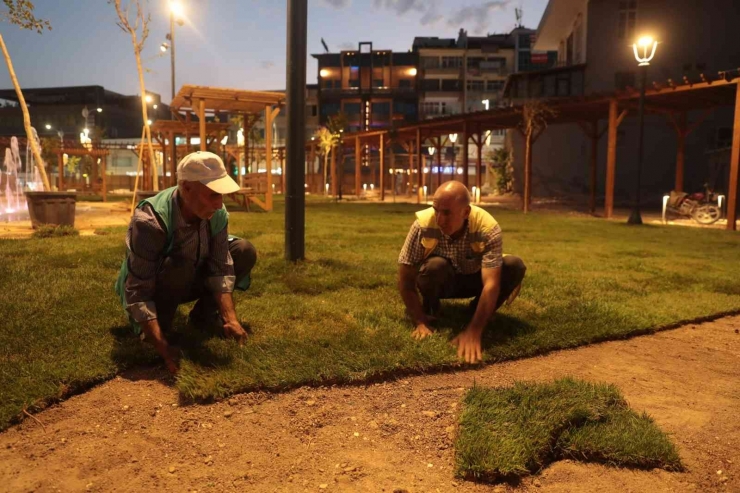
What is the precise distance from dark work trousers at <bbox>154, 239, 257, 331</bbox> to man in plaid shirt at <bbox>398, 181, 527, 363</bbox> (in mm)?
1188

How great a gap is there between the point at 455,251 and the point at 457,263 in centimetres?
11

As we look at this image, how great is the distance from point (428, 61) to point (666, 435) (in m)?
56.3

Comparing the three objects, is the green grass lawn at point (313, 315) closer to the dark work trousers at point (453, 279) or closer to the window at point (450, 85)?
the dark work trousers at point (453, 279)

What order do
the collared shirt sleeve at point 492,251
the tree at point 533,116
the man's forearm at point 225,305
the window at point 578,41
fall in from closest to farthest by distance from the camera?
the man's forearm at point 225,305, the collared shirt sleeve at point 492,251, the tree at point 533,116, the window at point 578,41

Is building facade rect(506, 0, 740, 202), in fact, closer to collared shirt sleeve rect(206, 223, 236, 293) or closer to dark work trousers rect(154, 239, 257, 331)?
dark work trousers rect(154, 239, 257, 331)

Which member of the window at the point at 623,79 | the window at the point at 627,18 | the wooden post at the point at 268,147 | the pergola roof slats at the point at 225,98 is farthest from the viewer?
the window at the point at 623,79

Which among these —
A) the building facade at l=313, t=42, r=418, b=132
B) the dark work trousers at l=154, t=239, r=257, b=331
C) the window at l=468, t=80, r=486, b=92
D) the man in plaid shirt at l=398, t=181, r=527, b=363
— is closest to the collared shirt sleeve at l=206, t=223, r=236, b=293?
the dark work trousers at l=154, t=239, r=257, b=331

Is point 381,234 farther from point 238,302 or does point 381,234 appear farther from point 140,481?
point 140,481

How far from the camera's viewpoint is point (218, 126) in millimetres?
19172

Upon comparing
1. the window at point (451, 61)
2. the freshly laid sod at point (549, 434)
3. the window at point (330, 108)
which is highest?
the window at point (451, 61)

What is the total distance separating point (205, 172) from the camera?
3.28 meters

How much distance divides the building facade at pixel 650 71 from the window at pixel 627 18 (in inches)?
1.7

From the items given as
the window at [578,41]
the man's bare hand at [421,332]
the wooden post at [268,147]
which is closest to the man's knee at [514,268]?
the man's bare hand at [421,332]

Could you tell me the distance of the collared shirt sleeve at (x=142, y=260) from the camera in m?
3.28
